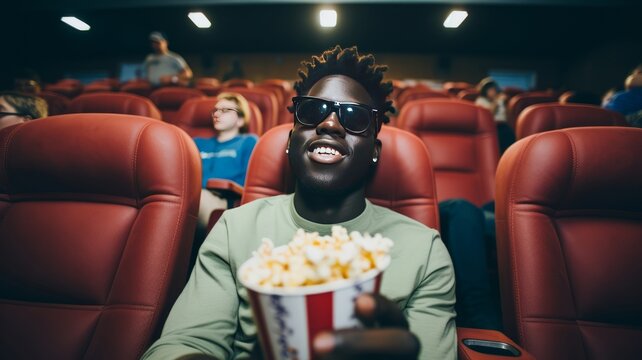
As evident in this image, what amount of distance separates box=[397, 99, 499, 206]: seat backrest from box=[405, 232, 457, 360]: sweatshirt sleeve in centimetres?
124

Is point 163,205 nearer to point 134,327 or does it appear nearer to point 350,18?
point 134,327

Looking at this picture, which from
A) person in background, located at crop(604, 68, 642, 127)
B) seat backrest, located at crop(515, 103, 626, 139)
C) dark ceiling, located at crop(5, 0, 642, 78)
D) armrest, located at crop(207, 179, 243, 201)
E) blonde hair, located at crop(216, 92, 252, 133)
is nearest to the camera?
armrest, located at crop(207, 179, 243, 201)

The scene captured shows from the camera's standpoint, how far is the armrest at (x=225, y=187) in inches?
55.4

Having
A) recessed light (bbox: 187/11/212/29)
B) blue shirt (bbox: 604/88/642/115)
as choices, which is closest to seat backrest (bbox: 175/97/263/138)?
recessed light (bbox: 187/11/212/29)

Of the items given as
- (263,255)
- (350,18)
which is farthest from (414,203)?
(350,18)

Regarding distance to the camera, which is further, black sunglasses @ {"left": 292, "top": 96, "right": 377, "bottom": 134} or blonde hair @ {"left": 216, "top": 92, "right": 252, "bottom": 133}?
blonde hair @ {"left": 216, "top": 92, "right": 252, "bottom": 133}

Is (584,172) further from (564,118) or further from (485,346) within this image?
(564,118)

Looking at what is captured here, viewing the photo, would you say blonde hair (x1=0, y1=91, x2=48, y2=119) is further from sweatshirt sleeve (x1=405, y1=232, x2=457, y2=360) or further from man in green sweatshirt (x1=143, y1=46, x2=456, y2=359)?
sweatshirt sleeve (x1=405, y1=232, x2=457, y2=360)

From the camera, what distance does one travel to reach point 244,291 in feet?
2.82

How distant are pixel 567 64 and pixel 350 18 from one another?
8.08 m

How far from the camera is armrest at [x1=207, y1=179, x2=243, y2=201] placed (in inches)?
55.4

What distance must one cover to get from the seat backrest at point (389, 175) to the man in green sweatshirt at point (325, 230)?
10cm

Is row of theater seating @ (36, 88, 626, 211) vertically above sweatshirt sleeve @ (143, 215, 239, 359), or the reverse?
row of theater seating @ (36, 88, 626, 211)

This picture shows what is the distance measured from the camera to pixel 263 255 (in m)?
0.47
